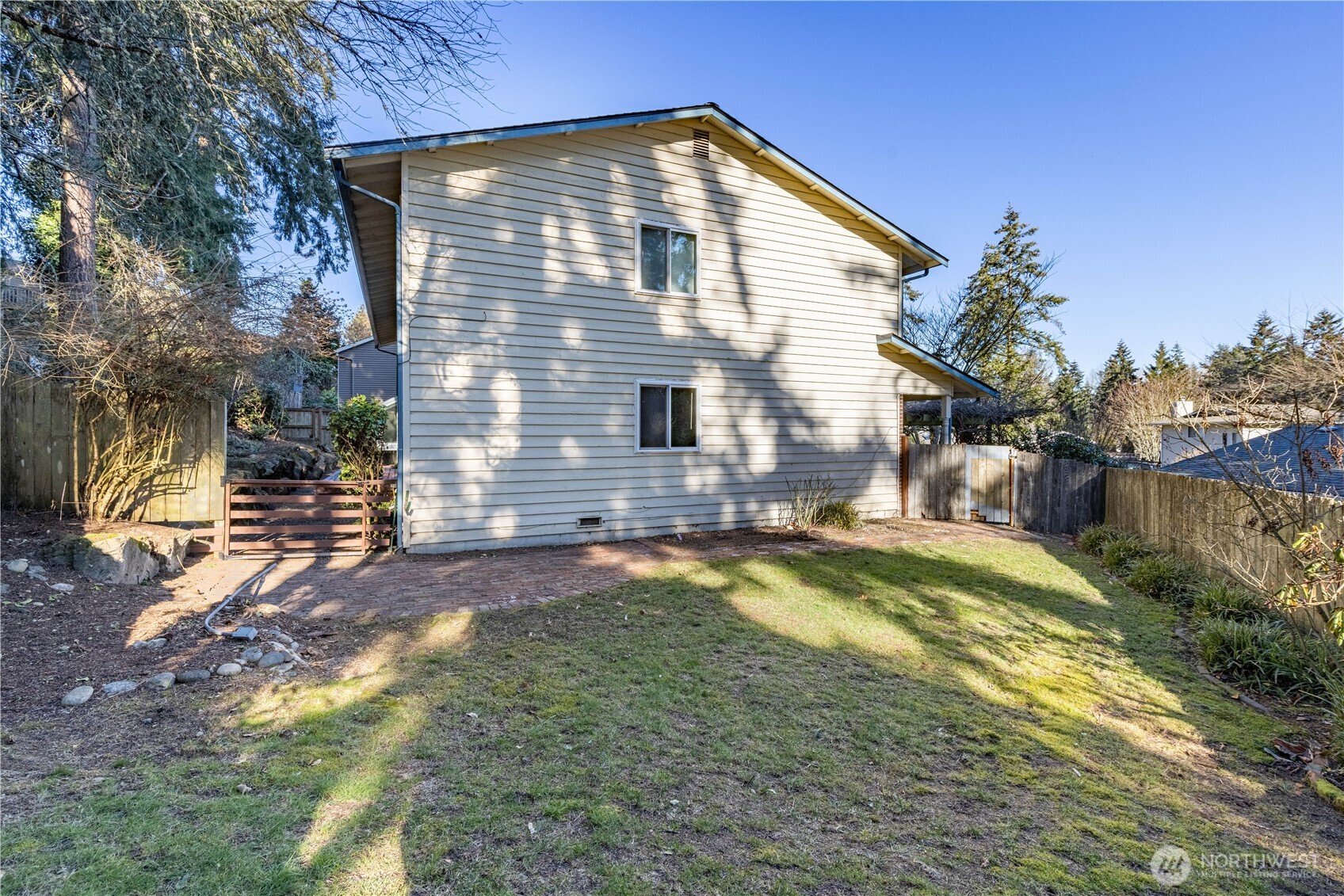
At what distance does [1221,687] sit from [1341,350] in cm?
297

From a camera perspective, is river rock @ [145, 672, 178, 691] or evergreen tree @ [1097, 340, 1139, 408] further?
evergreen tree @ [1097, 340, 1139, 408]

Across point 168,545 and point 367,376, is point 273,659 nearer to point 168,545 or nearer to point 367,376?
point 168,545

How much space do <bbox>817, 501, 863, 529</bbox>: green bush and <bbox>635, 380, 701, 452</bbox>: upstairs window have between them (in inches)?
106

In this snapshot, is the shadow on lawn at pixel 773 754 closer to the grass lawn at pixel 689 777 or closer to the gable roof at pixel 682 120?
the grass lawn at pixel 689 777

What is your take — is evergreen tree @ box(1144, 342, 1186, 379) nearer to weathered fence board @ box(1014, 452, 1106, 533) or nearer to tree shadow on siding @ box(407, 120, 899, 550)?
weathered fence board @ box(1014, 452, 1106, 533)

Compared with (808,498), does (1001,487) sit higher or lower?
higher

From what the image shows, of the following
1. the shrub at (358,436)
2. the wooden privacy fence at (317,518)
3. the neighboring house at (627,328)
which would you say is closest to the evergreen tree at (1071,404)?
the neighboring house at (627,328)

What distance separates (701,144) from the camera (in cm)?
1031

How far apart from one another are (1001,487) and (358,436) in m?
12.5

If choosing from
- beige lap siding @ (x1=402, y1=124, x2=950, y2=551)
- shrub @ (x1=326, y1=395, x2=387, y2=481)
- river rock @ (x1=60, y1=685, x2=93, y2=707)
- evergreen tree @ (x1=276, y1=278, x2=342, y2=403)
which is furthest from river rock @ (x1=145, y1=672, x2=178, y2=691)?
shrub @ (x1=326, y1=395, x2=387, y2=481)

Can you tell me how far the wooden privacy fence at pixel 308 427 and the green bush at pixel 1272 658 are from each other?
21.6m

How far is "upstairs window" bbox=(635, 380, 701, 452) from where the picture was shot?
9828 mm

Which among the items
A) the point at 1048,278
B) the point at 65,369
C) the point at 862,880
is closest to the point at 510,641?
the point at 862,880

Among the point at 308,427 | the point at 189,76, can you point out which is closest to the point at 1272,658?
the point at 189,76
